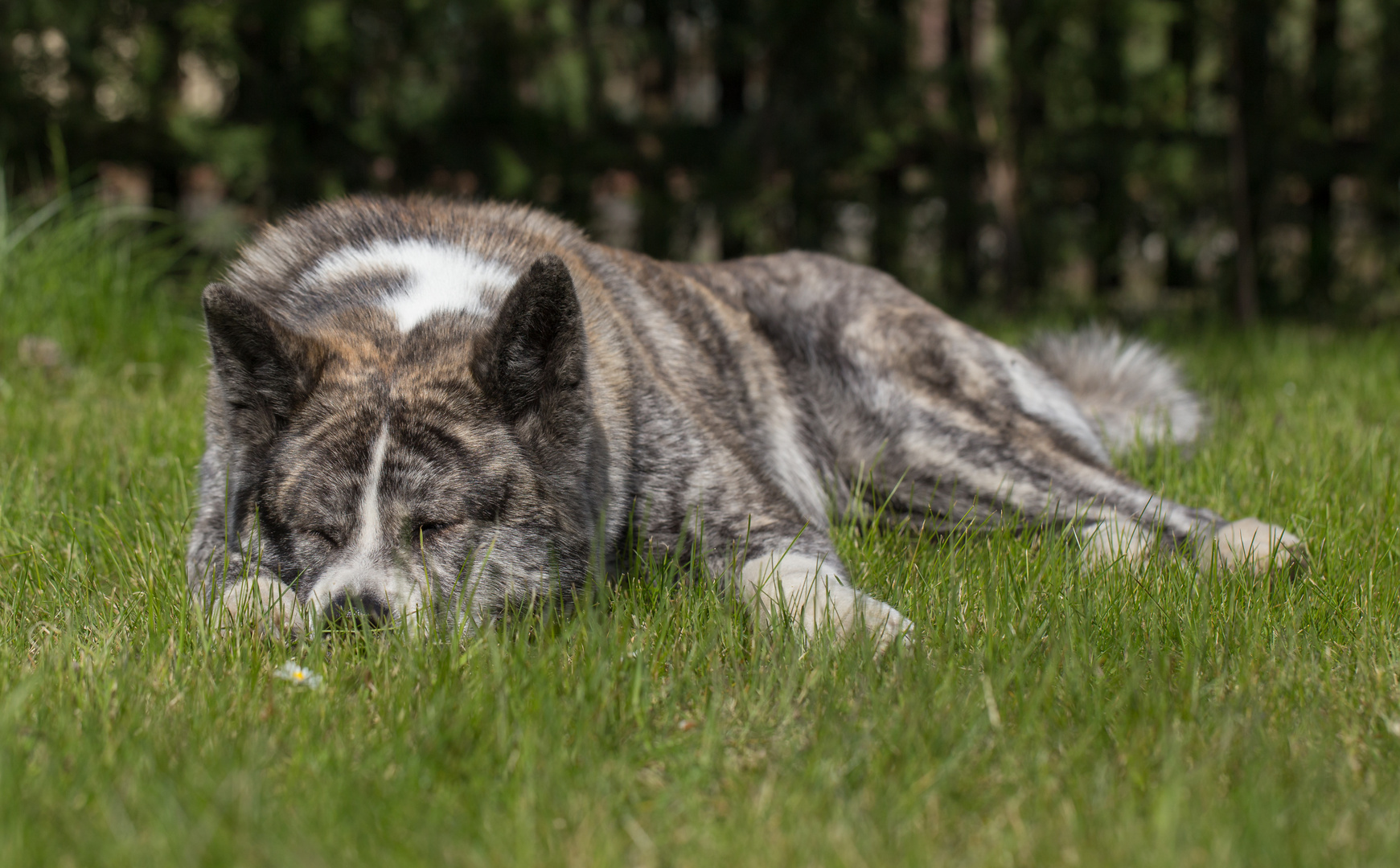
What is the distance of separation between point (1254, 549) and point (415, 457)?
1.90 metres

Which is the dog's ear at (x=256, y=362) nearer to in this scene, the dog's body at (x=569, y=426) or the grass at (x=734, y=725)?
the dog's body at (x=569, y=426)

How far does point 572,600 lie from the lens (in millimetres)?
2453

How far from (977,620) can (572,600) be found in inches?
33.3

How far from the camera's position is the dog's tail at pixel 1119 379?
4066 mm

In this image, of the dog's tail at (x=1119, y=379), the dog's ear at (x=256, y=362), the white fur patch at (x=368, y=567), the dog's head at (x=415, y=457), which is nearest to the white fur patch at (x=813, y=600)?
the dog's head at (x=415, y=457)

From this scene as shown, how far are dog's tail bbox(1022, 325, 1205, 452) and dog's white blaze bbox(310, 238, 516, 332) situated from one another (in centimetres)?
216

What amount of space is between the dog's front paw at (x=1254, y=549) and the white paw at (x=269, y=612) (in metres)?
1.91

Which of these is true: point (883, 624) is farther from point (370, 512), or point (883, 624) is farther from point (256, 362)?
point (256, 362)

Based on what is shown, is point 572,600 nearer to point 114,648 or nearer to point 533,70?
point 114,648

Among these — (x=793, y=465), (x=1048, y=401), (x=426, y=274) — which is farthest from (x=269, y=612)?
(x=1048, y=401)

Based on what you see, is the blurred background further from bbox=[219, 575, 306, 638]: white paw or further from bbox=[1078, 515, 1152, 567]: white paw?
bbox=[219, 575, 306, 638]: white paw

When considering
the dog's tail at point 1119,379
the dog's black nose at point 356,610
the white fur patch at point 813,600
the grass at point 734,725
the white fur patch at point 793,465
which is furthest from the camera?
the dog's tail at point 1119,379

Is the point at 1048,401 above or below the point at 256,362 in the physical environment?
below

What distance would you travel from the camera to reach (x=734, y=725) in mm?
1935
